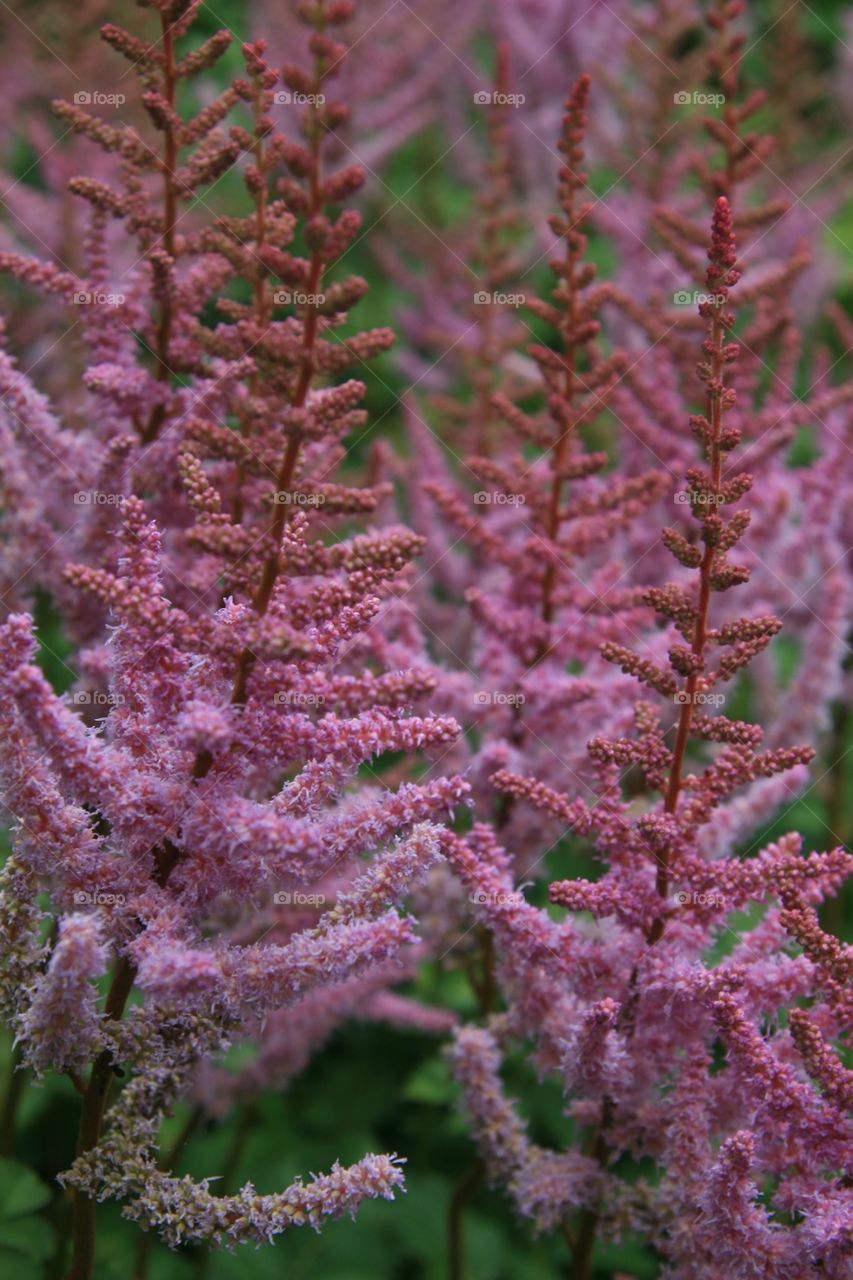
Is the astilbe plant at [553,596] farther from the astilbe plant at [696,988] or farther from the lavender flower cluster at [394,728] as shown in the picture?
the astilbe plant at [696,988]

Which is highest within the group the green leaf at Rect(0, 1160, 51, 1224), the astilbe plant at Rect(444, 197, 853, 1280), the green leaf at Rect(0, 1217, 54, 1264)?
the astilbe plant at Rect(444, 197, 853, 1280)

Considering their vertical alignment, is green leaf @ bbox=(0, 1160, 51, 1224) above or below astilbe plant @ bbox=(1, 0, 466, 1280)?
below

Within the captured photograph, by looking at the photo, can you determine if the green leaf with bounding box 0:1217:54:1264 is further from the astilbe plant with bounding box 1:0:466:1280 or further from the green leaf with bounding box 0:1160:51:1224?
the astilbe plant with bounding box 1:0:466:1280

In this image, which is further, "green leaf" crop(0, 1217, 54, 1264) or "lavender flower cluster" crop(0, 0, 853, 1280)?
"green leaf" crop(0, 1217, 54, 1264)

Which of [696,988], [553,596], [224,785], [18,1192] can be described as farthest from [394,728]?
[18,1192]

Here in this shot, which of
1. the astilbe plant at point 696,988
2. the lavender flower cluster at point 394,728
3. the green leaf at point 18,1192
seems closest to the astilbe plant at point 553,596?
the lavender flower cluster at point 394,728

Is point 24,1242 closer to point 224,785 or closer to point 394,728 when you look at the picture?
point 224,785

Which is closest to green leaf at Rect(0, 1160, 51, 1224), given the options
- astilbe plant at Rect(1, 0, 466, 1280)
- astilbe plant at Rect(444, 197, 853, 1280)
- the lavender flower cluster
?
the lavender flower cluster

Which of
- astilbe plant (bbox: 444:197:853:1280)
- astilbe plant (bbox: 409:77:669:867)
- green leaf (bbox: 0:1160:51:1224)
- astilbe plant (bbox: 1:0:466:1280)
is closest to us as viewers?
astilbe plant (bbox: 1:0:466:1280)
